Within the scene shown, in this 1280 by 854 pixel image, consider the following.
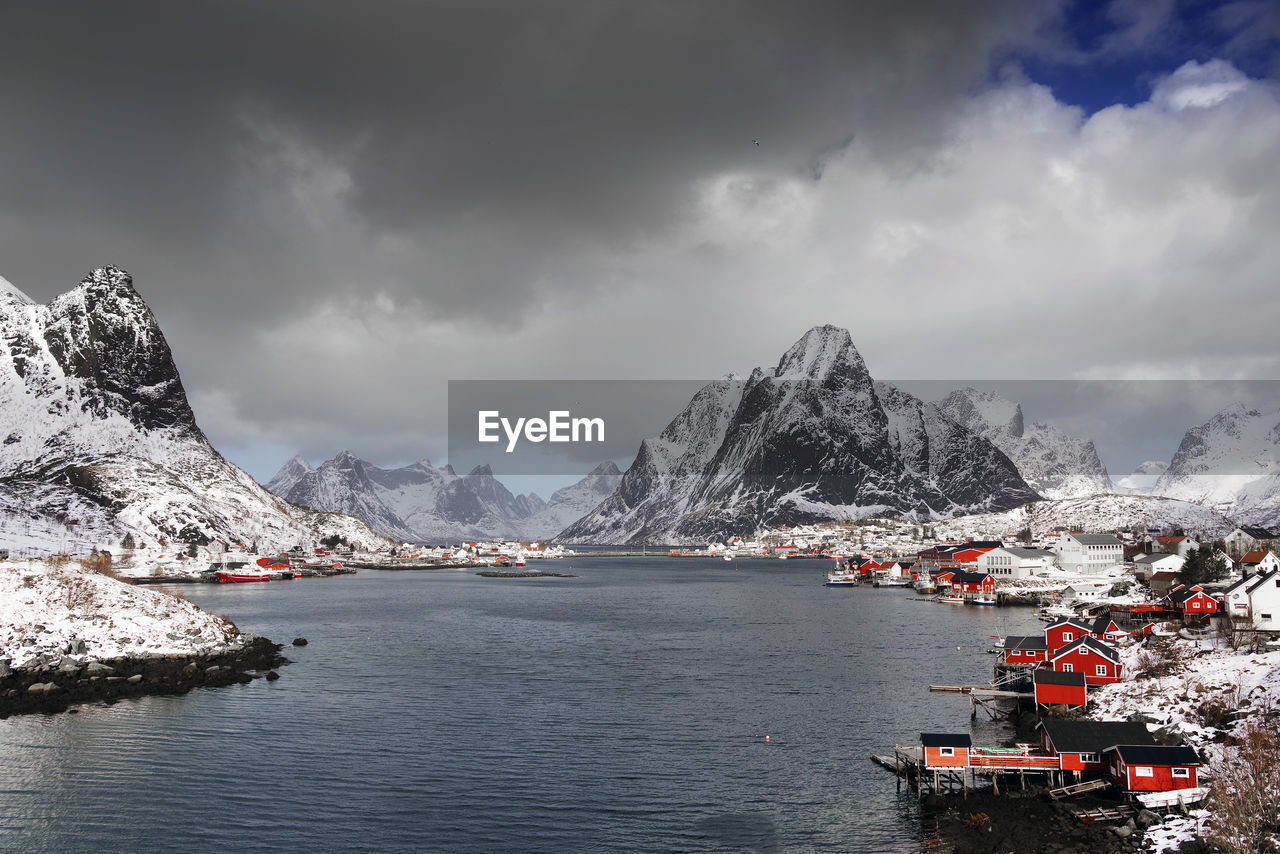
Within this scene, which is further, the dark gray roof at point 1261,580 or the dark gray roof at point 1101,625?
the dark gray roof at point 1101,625

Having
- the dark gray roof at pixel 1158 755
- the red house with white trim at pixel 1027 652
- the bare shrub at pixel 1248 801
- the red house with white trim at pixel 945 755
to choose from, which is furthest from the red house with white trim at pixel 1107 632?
the red house with white trim at pixel 945 755

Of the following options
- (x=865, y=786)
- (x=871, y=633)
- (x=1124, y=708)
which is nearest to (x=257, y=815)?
(x=865, y=786)

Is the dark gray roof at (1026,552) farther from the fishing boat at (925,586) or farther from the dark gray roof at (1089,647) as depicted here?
the dark gray roof at (1089,647)

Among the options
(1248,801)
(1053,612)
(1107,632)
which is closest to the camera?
(1248,801)

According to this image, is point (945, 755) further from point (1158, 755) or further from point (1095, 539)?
point (1095, 539)

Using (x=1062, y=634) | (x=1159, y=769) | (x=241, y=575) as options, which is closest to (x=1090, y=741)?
(x=1159, y=769)

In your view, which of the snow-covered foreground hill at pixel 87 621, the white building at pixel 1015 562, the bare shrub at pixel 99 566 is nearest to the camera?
the snow-covered foreground hill at pixel 87 621

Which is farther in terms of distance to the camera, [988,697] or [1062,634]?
[1062,634]
